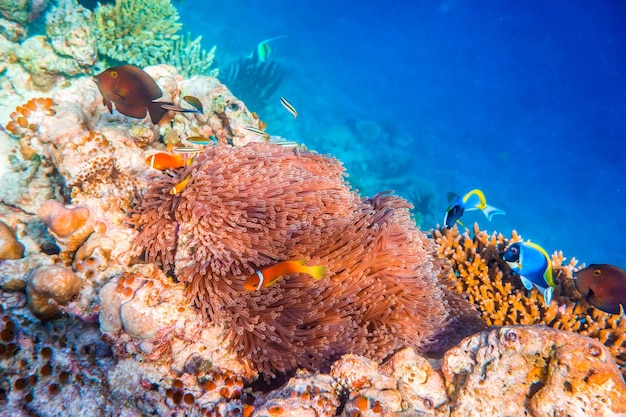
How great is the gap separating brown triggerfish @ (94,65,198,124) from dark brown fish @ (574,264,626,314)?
4.76 metres

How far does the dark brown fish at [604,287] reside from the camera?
3406mm

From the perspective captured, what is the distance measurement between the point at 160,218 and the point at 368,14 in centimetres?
6862

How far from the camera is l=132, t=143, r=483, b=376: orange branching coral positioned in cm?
254

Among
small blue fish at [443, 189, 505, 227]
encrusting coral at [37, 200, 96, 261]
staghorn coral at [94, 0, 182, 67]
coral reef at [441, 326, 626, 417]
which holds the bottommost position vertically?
encrusting coral at [37, 200, 96, 261]

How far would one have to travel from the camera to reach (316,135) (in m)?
22.3

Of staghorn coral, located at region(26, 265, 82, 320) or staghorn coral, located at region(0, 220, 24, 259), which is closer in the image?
staghorn coral, located at region(26, 265, 82, 320)

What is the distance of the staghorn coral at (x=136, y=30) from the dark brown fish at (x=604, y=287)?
313 inches

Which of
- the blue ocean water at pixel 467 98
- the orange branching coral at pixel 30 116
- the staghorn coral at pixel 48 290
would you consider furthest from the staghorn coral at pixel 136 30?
the blue ocean water at pixel 467 98

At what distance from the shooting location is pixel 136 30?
6859 mm

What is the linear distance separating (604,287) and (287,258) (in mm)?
3257

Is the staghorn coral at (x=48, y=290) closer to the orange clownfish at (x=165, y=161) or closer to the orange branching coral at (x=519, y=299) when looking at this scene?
the orange clownfish at (x=165, y=161)

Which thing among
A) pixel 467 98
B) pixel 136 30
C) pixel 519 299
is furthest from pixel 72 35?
pixel 467 98

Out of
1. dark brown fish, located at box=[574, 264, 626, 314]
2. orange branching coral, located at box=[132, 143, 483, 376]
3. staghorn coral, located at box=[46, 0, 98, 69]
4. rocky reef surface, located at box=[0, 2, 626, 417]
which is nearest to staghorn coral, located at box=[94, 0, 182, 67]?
staghorn coral, located at box=[46, 0, 98, 69]

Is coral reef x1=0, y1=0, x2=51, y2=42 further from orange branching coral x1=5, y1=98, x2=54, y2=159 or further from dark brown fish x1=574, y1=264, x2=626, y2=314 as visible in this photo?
dark brown fish x1=574, y1=264, x2=626, y2=314
